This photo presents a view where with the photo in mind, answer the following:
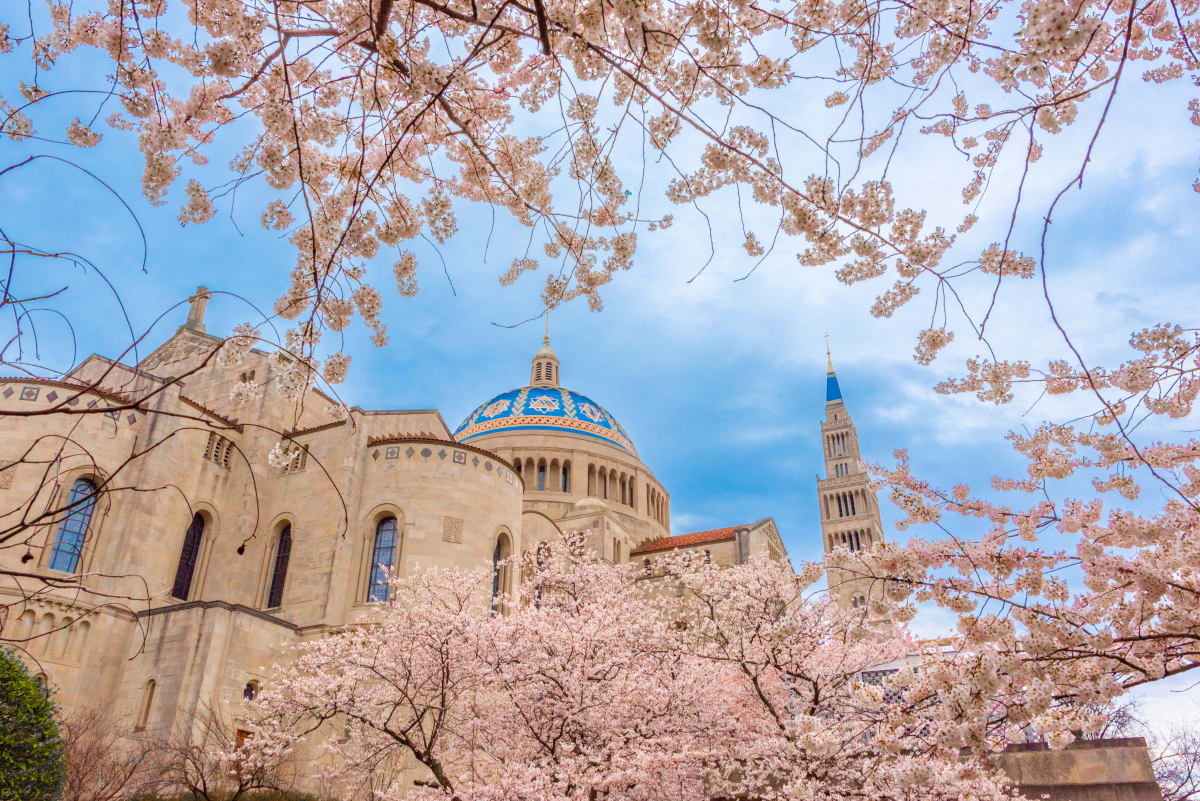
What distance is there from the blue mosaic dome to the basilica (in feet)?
44.8

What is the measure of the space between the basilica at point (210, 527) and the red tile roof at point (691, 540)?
5980 millimetres

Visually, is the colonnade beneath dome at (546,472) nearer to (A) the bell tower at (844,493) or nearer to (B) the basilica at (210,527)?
(B) the basilica at (210,527)

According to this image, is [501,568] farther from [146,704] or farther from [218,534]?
[146,704]

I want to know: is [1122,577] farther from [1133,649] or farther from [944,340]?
[944,340]

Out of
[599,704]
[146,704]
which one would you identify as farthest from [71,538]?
[599,704]

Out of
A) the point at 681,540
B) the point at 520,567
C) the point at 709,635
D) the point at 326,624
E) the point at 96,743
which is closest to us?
the point at 96,743

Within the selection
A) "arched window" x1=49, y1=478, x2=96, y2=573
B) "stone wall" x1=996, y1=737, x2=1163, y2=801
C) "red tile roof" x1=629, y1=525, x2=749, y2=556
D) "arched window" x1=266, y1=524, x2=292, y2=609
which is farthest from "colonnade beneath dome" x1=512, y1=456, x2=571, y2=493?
"stone wall" x1=996, y1=737, x2=1163, y2=801

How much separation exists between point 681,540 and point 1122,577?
2942cm

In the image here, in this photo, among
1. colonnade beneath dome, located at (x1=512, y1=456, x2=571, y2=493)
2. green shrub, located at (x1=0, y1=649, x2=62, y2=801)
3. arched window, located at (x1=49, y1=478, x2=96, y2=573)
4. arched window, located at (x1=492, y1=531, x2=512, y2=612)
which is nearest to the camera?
green shrub, located at (x1=0, y1=649, x2=62, y2=801)

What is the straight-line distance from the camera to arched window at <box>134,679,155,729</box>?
59.1ft

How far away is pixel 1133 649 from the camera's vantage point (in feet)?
23.0

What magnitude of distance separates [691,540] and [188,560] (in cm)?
2027

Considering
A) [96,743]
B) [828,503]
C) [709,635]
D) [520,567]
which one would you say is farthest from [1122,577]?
[828,503]

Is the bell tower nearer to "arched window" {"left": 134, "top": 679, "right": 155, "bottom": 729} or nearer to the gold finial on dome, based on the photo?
the gold finial on dome
